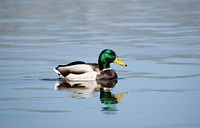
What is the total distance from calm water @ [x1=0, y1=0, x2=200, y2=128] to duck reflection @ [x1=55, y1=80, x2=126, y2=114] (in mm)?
20

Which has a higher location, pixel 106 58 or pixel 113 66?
pixel 113 66

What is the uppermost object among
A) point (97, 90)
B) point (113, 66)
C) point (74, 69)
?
point (113, 66)

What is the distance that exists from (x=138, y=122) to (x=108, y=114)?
3.09 feet

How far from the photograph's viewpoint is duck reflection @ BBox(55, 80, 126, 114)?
48.3 ft

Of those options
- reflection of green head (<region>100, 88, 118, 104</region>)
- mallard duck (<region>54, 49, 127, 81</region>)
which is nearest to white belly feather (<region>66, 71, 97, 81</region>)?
mallard duck (<region>54, 49, 127, 81</region>)

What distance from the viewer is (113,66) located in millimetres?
20922

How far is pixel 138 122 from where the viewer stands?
12.8 m

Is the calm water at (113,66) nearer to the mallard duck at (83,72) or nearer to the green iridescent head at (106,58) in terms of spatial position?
the mallard duck at (83,72)

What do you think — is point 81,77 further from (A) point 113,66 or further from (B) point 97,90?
(A) point 113,66

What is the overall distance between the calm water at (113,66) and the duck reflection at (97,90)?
2 cm

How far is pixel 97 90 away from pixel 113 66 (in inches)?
158

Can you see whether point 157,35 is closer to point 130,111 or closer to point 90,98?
point 90,98

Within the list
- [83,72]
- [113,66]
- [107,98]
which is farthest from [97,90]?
[113,66]

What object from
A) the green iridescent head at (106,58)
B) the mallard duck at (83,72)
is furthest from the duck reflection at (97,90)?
the green iridescent head at (106,58)
